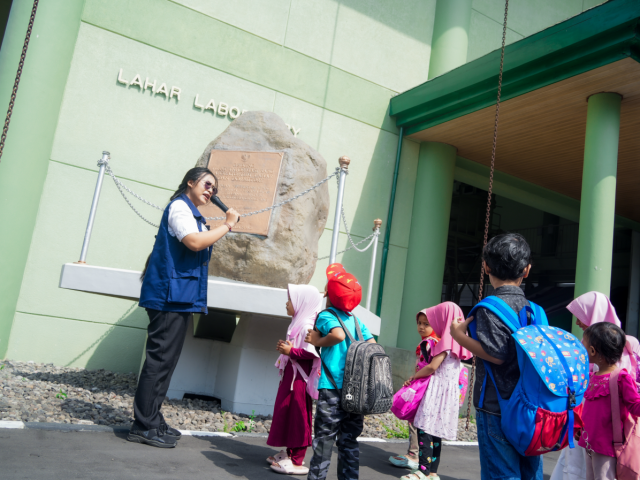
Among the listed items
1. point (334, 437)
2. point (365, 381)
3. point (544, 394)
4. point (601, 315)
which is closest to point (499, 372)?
point (544, 394)

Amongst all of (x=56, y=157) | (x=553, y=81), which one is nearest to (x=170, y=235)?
(x=56, y=157)

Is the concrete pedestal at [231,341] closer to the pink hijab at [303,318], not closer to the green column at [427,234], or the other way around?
the pink hijab at [303,318]

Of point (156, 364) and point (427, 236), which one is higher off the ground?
point (427, 236)

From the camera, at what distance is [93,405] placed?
4.49 meters

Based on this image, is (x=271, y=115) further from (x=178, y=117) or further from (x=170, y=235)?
(x=170, y=235)

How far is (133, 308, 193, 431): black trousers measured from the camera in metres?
3.49

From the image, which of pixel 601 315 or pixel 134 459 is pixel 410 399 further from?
pixel 134 459

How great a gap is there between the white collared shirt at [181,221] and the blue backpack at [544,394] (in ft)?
7.30

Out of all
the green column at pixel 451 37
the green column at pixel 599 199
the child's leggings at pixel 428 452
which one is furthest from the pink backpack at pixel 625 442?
the green column at pixel 451 37

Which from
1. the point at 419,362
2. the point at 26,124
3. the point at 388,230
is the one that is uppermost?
the point at 26,124

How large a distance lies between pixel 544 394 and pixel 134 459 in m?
2.43

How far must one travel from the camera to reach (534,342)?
6.97 ft

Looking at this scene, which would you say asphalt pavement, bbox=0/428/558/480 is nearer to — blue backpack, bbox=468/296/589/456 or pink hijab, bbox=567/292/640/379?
pink hijab, bbox=567/292/640/379

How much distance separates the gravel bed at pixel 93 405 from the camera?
13.3 feet
